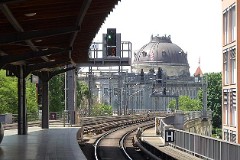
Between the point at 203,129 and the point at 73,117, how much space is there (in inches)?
1752

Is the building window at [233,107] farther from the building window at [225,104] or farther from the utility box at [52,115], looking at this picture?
the utility box at [52,115]

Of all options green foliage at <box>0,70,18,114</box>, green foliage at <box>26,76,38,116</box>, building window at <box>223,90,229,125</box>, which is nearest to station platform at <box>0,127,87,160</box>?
building window at <box>223,90,229,125</box>

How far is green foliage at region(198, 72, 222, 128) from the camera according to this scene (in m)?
98.6

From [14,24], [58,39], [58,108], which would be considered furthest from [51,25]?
[58,108]

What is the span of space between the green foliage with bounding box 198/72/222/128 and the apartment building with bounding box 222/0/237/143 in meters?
56.5

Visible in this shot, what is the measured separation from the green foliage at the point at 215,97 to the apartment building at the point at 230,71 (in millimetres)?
56545

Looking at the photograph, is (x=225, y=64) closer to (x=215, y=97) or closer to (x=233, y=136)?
(x=233, y=136)

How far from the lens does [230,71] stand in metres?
40.3

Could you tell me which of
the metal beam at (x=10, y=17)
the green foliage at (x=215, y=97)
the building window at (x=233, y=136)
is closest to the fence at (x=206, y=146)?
the metal beam at (x=10, y=17)

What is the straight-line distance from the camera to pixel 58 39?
23.9 m

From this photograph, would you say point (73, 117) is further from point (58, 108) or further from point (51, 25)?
point (58, 108)

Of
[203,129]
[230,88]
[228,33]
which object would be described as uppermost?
[228,33]

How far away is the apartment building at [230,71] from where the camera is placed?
37406 mm

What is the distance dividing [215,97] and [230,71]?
64518 millimetres
